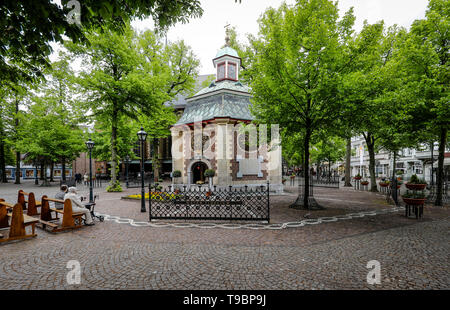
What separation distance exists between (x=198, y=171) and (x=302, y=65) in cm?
1325

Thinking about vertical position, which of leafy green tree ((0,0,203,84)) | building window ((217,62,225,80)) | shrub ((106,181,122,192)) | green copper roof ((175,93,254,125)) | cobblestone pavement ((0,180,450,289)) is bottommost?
shrub ((106,181,122,192))

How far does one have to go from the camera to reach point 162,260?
5.02 m

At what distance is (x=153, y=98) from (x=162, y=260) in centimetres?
1656

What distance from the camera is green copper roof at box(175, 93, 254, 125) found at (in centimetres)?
1736

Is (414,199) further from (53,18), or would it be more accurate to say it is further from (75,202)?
(75,202)

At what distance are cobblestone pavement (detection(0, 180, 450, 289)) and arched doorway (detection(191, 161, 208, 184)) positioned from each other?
438 inches

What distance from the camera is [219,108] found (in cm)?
1755

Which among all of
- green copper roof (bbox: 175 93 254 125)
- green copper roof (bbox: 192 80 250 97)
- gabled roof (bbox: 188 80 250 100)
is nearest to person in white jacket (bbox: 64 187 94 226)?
green copper roof (bbox: 175 93 254 125)

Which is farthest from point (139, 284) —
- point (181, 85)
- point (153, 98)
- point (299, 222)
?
point (181, 85)

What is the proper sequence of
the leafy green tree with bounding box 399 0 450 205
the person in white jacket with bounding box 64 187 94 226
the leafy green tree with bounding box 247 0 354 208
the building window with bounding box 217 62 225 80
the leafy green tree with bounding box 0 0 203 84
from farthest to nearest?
the building window with bounding box 217 62 225 80, the leafy green tree with bounding box 399 0 450 205, the leafy green tree with bounding box 247 0 354 208, the person in white jacket with bounding box 64 187 94 226, the leafy green tree with bounding box 0 0 203 84

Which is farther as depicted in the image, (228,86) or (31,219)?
(228,86)

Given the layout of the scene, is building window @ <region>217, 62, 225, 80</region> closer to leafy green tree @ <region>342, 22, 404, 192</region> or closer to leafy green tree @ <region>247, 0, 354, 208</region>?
leafy green tree @ <region>247, 0, 354, 208</region>

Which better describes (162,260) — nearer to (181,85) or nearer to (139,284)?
(139,284)

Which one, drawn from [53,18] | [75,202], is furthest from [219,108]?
[53,18]
